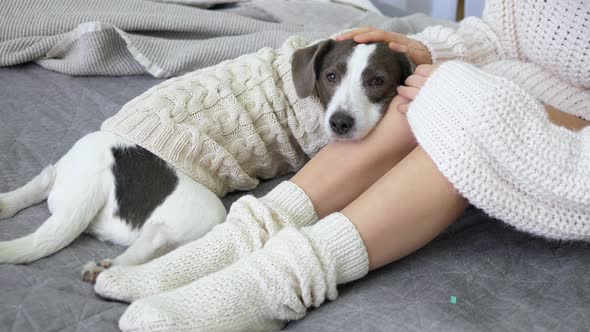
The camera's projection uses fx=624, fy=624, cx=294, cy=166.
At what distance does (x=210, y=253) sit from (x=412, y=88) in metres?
0.62

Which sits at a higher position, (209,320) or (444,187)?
(444,187)

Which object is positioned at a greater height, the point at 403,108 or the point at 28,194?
the point at 403,108

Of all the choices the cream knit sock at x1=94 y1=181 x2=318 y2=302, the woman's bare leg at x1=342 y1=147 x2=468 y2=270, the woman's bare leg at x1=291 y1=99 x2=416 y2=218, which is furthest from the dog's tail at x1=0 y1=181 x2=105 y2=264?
the woman's bare leg at x1=342 y1=147 x2=468 y2=270

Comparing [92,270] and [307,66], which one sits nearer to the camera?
[92,270]

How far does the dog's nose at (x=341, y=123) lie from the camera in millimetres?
1571

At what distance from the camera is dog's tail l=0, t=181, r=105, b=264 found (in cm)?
133

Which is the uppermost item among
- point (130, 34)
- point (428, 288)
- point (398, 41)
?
point (398, 41)

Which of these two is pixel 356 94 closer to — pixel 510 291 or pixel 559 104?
pixel 559 104

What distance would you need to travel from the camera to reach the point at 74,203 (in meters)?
1.42

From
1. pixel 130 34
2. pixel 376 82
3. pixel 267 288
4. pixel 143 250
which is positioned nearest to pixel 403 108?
pixel 376 82

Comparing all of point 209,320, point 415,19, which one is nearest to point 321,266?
point 209,320

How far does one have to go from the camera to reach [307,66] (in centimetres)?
175

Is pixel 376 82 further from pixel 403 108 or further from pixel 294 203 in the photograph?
pixel 294 203

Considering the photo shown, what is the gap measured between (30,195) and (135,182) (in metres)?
0.29
